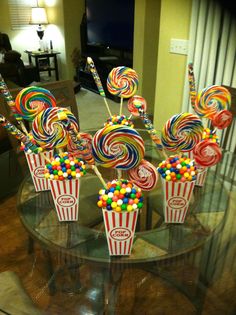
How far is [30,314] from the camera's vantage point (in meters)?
0.82

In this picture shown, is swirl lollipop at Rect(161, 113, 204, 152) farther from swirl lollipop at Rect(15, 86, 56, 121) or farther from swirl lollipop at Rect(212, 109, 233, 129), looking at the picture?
swirl lollipop at Rect(15, 86, 56, 121)

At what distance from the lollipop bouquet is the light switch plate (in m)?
1.56

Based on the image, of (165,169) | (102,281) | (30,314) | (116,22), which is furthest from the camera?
Result: (116,22)

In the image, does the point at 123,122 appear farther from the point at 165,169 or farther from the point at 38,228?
the point at 38,228

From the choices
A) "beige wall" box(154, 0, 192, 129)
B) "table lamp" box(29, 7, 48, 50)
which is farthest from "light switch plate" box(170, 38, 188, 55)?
"table lamp" box(29, 7, 48, 50)

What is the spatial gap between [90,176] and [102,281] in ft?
1.70

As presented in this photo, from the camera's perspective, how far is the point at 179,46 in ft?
8.76

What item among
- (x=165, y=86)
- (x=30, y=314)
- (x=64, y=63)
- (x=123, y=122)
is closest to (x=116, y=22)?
(x=64, y=63)

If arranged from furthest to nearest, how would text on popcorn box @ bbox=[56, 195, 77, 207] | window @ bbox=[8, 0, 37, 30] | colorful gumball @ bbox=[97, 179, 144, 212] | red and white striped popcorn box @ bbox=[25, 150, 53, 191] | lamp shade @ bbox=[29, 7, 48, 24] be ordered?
1. window @ bbox=[8, 0, 37, 30]
2. lamp shade @ bbox=[29, 7, 48, 24]
3. red and white striped popcorn box @ bbox=[25, 150, 53, 191]
4. text on popcorn box @ bbox=[56, 195, 77, 207]
5. colorful gumball @ bbox=[97, 179, 144, 212]

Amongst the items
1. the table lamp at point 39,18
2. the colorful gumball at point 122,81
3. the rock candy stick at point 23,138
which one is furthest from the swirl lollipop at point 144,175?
the table lamp at point 39,18

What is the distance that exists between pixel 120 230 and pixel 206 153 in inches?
15.3

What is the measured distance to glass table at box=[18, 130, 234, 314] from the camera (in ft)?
3.32

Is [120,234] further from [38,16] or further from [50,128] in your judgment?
[38,16]

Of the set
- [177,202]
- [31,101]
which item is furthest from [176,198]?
[31,101]
